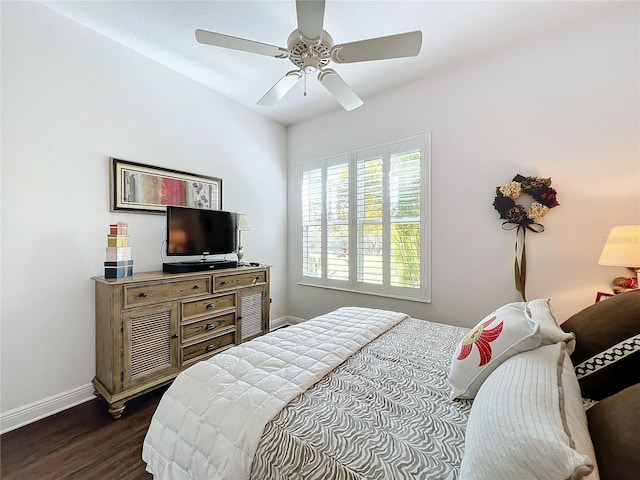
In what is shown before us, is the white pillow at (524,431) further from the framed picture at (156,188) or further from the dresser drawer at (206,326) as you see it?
the framed picture at (156,188)

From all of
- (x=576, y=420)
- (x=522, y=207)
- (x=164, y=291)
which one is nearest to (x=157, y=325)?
(x=164, y=291)

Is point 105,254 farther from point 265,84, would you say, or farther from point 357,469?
point 357,469

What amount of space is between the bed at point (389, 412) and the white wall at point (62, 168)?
1.45 m

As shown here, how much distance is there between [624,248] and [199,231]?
3262 mm

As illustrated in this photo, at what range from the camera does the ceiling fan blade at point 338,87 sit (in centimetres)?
192

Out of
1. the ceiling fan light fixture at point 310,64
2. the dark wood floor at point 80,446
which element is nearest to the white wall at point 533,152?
the ceiling fan light fixture at point 310,64

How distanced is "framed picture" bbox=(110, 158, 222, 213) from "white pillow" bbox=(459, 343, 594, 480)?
9.34ft

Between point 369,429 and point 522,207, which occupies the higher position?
point 522,207

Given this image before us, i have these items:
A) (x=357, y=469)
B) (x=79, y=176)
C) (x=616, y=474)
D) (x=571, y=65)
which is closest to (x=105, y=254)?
(x=79, y=176)

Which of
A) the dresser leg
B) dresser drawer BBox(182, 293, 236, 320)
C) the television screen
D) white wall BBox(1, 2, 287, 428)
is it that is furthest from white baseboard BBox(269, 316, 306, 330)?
the dresser leg

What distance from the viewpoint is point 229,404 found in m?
1.09

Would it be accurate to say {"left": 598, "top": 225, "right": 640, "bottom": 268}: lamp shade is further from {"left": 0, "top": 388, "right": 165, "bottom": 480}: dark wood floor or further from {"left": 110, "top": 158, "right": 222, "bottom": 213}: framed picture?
{"left": 110, "top": 158, "right": 222, "bottom": 213}: framed picture

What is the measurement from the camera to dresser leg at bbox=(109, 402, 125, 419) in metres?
1.93

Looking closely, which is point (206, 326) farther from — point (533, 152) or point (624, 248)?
point (533, 152)
